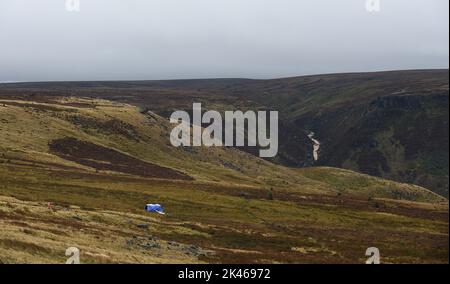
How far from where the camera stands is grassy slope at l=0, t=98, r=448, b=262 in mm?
48000

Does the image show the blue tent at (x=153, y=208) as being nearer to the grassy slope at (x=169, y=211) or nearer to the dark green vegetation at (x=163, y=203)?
the dark green vegetation at (x=163, y=203)

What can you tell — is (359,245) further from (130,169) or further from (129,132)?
(129,132)

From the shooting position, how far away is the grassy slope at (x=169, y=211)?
48000mm

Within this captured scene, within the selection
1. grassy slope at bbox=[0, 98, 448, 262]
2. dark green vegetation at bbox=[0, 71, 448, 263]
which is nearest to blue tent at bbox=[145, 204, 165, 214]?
dark green vegetation at bbox=[0, 71, 448, 263]

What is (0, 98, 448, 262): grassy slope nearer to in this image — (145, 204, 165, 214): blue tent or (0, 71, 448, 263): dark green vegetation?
(0, 71, 448, 263): dark green vegetation

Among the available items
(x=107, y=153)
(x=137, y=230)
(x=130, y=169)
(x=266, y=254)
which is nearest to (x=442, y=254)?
(x=266, y=254)

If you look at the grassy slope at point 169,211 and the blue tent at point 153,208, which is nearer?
the grassy slope at point 169,211

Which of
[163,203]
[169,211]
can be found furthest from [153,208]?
[163,203]

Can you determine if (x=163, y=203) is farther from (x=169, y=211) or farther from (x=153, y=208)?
(x=153, y=208)

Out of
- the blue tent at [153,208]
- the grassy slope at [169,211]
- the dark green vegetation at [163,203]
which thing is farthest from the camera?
the blue tent at [153,208]

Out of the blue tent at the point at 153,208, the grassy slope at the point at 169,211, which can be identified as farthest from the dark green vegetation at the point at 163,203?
the blue tent at the point at 153,208

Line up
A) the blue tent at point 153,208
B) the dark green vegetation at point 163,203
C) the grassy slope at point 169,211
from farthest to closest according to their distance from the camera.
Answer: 1. the blue tent at point 153,208
2. the dark green vegetation at point 163,203
3. the grassy slope at point 169,211

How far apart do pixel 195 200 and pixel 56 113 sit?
235 feet

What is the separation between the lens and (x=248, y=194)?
322ft
